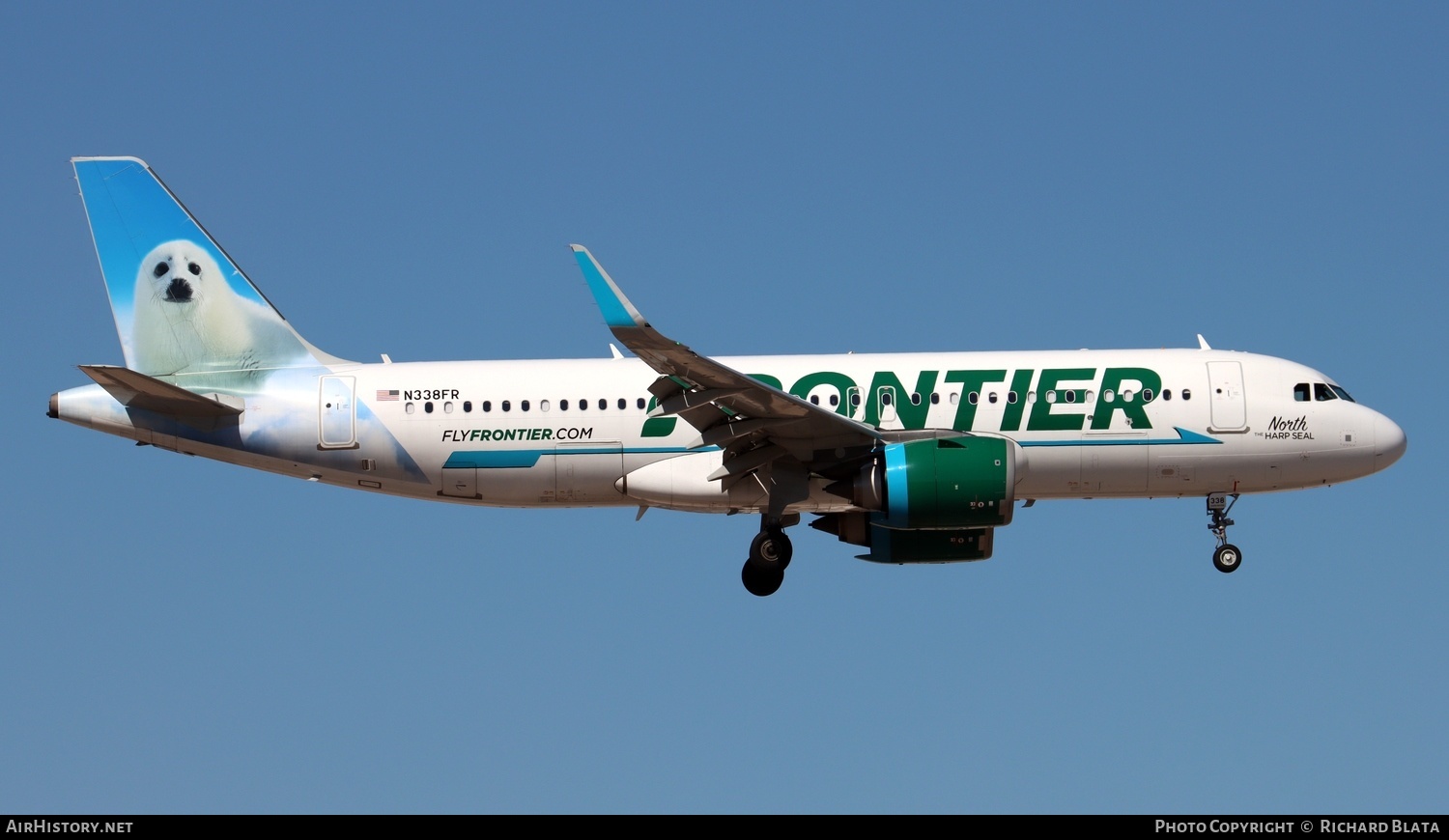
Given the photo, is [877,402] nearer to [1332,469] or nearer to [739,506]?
[739,506]

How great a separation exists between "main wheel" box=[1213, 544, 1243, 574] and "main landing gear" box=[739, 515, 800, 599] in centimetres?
908

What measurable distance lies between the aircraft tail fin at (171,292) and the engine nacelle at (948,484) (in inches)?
501

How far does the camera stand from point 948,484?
32.8 m

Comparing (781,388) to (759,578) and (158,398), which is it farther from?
(158,398)

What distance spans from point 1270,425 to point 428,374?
57.2 feet

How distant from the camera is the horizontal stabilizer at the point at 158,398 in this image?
3409 centimetres

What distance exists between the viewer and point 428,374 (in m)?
36.3

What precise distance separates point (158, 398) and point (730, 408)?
1169cm

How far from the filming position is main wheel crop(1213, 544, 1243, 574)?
120ft

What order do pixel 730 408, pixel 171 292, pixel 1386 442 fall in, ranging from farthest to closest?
pixel 171 292 < pixel 1386 442 < pixel 730 408

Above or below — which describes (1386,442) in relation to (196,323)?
below

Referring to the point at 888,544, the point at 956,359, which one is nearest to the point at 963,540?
the point at 888,544

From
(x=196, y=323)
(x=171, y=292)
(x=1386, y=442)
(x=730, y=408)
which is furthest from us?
(x=171, y=292)

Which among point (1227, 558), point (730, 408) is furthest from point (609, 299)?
point (1227, 558)
